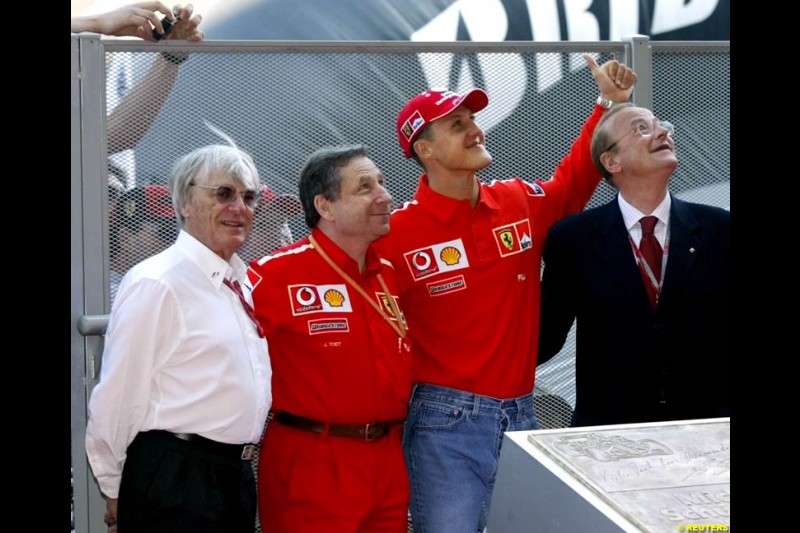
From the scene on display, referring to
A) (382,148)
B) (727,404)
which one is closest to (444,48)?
(382,148)

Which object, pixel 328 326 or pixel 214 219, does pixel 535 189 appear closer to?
pixel 328 326

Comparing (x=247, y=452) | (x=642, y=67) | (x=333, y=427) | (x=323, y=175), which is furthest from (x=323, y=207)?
(x=642, y=67)

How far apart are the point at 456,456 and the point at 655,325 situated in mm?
697

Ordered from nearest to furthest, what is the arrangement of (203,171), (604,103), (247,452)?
(247,452) < (203,171) < (604,103)

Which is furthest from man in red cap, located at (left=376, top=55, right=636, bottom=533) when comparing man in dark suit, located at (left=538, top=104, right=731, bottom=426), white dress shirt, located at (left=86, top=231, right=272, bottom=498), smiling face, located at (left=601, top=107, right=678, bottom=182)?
white dress shirt, located at (left=86, top=231, right=272, bottom=498)

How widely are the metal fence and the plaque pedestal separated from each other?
5.25 feet

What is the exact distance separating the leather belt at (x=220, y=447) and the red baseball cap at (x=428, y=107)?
3.70ft

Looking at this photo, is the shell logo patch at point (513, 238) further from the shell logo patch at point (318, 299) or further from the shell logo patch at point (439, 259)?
the shell logo patch at point (318, 299)

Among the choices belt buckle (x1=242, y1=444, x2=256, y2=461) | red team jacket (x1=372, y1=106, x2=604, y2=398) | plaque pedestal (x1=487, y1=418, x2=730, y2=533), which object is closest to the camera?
plaque pedestal (x1=487, y1=418, x2=730, y2=533)

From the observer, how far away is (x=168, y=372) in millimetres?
2865

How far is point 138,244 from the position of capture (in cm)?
363

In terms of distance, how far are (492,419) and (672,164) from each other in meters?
0.96

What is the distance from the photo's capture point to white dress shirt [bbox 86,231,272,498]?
9.30 ft

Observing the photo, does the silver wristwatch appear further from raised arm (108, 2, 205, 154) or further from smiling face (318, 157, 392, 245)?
raised arm (108, 2, 205, 154)
